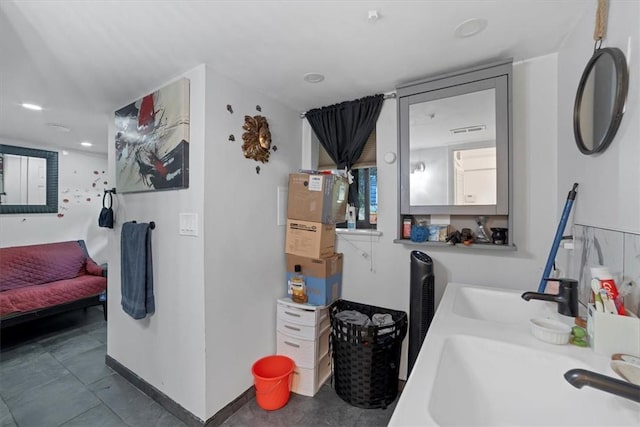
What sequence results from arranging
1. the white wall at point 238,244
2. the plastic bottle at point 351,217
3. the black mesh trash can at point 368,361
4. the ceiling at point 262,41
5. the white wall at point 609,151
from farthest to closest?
1. the plastic bottle at point 351,217
2. the black mesh trash can at point 368,361
3. the white wall at point 238,244
4. the ceiling at point 262,41
5. the white wall at point 609,151

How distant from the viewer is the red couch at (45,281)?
2.67 metres

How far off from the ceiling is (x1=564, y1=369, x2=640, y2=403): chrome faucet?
1.37 meters

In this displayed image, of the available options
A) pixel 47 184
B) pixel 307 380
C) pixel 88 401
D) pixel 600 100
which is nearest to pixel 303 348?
pixel 307 380

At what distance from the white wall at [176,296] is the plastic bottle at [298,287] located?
2.32 ft

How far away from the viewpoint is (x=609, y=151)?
1.03 m

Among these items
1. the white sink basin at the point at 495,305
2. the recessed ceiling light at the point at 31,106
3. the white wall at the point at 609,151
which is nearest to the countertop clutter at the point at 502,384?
the white sink basin at the point at 495,305

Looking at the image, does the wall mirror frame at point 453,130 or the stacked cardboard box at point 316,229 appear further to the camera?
the stacked cardboard box at point 316,229

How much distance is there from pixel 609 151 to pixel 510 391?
3.14ft

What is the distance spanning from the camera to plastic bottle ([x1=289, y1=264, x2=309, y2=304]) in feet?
6.95

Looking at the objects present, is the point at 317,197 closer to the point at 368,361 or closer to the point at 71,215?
the point at 368,361

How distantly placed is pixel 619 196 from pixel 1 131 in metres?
5.06

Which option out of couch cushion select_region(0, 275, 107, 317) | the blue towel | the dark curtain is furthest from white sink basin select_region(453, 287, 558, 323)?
couch cushion select_region(0, 275, 107, 317)

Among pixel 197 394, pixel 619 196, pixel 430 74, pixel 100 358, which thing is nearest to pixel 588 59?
pixel 619 196

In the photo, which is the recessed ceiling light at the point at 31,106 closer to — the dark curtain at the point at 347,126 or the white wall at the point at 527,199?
the dark curtain at the point at 347,126
